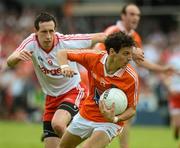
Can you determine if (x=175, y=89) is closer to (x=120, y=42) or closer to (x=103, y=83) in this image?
(x=103, y=83)

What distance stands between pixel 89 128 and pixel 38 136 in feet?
31.2

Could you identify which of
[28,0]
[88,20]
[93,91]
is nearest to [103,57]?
[93,91]

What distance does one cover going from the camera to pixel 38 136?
19.3m

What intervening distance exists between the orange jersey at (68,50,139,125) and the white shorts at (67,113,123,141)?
6 cm

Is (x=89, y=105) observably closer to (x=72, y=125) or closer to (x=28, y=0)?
(x=72, y=125)

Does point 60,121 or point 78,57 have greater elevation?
point 78,57

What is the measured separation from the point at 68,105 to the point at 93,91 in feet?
4.00

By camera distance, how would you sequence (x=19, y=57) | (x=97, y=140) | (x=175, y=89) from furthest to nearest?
1. (x=175, y=89)
2. (x=19, y=57)
3. (x=97, y=140)

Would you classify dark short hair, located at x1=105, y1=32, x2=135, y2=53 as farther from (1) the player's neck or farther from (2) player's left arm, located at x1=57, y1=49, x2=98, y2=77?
(2) player's left arm, located at x1=57, y1=49, x2=98, y2=77

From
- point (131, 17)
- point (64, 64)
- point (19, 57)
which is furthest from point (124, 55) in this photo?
point (131, 17)

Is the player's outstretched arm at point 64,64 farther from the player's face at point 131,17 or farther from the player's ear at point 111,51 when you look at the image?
the player's face at point 131,17

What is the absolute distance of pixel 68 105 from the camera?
36.7ft

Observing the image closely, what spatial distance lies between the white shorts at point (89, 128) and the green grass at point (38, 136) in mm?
6315

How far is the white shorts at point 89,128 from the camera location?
9.79m
